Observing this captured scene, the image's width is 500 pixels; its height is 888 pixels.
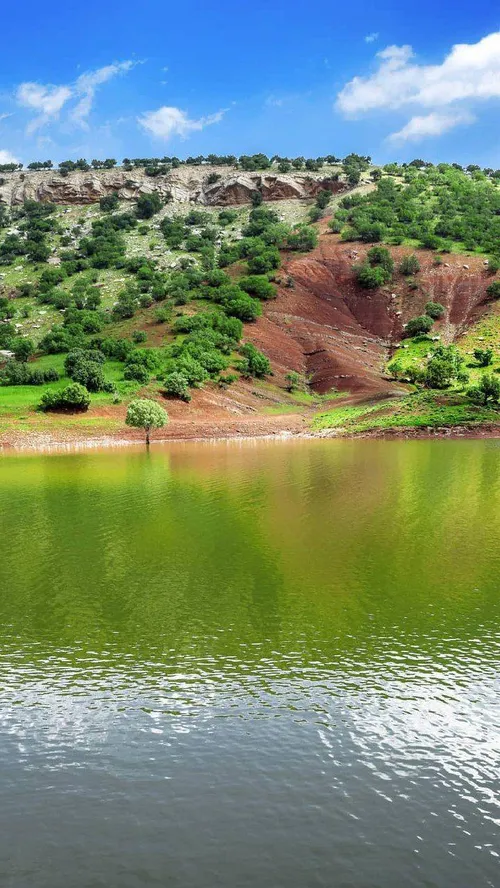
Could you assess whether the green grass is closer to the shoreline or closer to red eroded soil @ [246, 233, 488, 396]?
the shoreline

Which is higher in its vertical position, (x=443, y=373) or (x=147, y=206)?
(x=147, y=206)

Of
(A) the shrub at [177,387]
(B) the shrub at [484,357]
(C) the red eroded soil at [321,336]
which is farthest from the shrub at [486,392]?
(A) the shrub at [177,387]

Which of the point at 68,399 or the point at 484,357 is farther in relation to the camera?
the point at 484,357

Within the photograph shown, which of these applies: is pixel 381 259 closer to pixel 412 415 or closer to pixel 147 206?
pixel 412 415

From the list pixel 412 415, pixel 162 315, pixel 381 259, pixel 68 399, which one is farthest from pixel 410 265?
pixel 68 399

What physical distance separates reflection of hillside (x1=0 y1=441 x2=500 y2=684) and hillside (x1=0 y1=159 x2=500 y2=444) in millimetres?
37467

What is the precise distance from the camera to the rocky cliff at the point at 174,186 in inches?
6983

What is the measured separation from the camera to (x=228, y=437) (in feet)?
258

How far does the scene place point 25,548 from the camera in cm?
2856

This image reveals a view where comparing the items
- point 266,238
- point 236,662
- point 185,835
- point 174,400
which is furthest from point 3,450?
point 266,238

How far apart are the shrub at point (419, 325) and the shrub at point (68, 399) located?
61136 millimetres

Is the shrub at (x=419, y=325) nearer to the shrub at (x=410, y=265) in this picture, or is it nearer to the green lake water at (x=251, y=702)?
the shrub at (x=410, y=265)

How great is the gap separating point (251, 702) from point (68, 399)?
6727 cm

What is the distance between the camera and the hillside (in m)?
84.4
